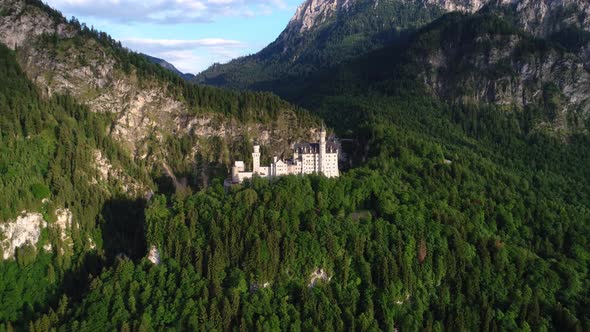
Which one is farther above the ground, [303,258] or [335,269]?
[303,258]

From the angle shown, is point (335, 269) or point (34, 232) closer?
point (335, 269)

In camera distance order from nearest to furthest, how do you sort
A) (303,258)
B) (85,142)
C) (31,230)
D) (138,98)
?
(303,258), (31,230), (85,142), (138,98)

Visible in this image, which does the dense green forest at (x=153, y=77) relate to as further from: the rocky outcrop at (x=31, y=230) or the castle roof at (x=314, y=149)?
the rocky outcrop at (x=31, y=230)

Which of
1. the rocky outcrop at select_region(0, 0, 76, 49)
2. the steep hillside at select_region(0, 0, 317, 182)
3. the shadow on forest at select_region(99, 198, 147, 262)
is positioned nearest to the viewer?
the shadow on forest at select_region(99, 198, 147, 262)

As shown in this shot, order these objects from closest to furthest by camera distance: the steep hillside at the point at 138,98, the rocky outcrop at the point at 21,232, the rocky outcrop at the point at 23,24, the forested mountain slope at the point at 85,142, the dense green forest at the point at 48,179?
the dense green forest at the point at 48,179 → the rocky outcrop at the point at 21,232 → the forested mountain slope at the point at 85,142 → the steep hillside at the point at 138,98 → the rocky outcrop at the point at 23,24

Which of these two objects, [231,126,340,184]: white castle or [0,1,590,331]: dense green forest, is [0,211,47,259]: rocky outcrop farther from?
[231,126,340,184]: white castle

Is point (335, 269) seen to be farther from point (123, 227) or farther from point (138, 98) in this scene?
point (138, 98)

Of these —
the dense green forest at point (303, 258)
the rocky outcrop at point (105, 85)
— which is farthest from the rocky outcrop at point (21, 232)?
the rocky outcrop at point (105, 85)

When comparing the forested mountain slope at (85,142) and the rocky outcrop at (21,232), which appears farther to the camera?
the forested mountain slope at (85,142)

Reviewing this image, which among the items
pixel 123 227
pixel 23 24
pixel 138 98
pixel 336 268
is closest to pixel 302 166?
pixel 336 268

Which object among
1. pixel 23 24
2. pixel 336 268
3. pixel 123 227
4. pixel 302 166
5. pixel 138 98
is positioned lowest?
pixel 336 268

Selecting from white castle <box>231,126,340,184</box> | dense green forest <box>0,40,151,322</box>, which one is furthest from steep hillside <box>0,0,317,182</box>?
white castle <box>231,126,340,184</box>
